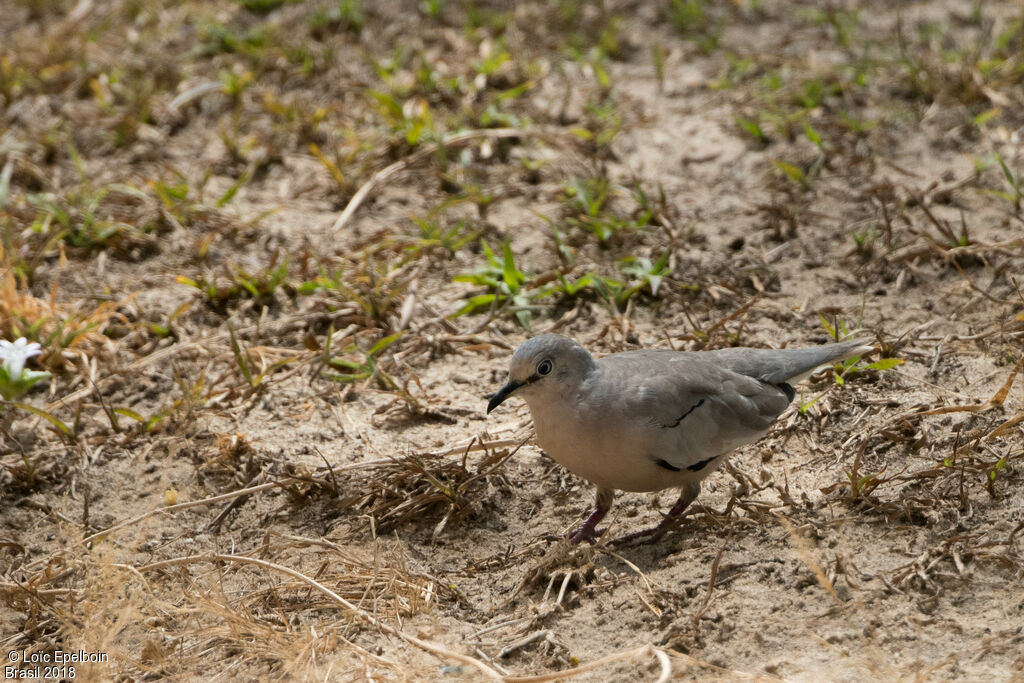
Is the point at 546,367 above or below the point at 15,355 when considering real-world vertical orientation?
above

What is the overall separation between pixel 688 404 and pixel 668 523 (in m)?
0.44

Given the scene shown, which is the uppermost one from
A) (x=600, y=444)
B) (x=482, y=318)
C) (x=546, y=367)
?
(x=546, y=367)

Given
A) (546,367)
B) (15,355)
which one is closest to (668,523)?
(546,367)

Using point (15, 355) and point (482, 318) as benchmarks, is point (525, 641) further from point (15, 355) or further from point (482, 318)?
point (15, 355)

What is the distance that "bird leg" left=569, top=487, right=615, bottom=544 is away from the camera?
3.74 m

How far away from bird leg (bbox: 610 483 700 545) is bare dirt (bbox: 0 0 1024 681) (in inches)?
2.1

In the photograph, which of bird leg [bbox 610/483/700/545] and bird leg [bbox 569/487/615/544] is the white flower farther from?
bird leg [bbox 610/483/700/545]

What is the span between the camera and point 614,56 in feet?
23.5

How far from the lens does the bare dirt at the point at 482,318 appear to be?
331 cm

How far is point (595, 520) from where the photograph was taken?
12.4 feet

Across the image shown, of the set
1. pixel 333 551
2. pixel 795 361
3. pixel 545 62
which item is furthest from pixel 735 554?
pixel 545 62

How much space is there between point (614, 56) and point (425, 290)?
277 centimetres

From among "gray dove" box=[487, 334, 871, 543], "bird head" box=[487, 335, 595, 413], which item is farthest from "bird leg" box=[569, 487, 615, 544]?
"bird head" box=[487, 335, 595, 413]

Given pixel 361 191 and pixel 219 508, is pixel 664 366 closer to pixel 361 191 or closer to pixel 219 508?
pixel 219 508
